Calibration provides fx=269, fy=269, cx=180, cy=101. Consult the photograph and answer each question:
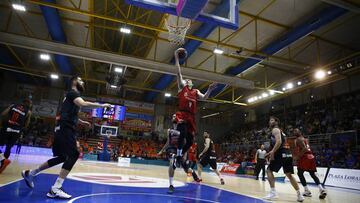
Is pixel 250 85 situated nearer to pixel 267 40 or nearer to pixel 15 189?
pixel 267 40

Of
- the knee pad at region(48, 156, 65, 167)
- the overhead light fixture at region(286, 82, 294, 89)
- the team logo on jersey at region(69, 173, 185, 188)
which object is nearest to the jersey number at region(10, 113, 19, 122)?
the team logo on jersey at region(69, 173, 185, 188)

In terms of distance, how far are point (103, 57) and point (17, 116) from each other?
34.6ft

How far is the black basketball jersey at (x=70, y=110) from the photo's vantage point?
4.67 metres

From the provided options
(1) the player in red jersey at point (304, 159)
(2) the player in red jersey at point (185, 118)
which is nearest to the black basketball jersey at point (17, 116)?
(2) the player in red jersey at point (185, 118)

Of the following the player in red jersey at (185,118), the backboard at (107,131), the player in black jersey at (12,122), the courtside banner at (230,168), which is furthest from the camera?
the backboard at (107,131)

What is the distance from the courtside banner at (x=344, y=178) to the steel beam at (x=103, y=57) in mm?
8482

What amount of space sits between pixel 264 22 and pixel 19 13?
15.7m

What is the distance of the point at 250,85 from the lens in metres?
20.1

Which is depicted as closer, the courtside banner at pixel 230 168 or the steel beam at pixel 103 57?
the steel beam at pixel 103 57

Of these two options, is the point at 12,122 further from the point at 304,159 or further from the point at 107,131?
the point at 107,131

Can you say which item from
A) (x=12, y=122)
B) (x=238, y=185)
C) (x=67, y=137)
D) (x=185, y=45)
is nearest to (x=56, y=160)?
(x=67, y=137)

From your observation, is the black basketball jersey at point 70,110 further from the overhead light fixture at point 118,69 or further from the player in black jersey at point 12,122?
the overhead light fixture at point 118,69

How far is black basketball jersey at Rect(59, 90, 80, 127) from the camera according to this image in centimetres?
467

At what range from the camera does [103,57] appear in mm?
16859
